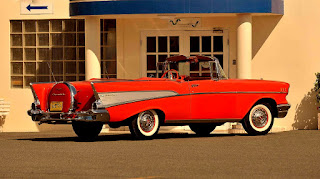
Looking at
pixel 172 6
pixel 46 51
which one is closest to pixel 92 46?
pixel 46 51

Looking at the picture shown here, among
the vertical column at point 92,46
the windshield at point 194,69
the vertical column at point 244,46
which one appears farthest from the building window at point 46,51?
the windshield at point 194,69

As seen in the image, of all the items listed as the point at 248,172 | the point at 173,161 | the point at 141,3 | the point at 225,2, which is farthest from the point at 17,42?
the point at 248,172

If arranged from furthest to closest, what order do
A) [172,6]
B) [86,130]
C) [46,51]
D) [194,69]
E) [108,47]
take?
1. [46,51]
2. [108,47]
3. [172,6]
4. [194,69]
5. [86,130]

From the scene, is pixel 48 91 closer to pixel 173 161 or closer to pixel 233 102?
pixel 233 102

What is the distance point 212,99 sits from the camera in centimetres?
1648

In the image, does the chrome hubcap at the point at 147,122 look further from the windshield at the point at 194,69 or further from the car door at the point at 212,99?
the windshield at the point at 194,69

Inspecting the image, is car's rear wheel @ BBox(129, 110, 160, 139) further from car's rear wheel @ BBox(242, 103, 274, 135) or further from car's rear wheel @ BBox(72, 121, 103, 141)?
car's rear wheel @ BBox(242, 103, 274, 135)

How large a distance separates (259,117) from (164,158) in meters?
5.29

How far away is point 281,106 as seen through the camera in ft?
56.8

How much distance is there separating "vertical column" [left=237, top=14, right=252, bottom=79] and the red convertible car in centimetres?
378

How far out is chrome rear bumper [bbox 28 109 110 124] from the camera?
15.0 metres

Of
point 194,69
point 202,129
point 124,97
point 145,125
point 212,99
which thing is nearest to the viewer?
point 124,97

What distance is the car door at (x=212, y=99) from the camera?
16.3 m

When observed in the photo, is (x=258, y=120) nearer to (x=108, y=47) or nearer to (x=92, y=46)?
(x=92, y=46)
